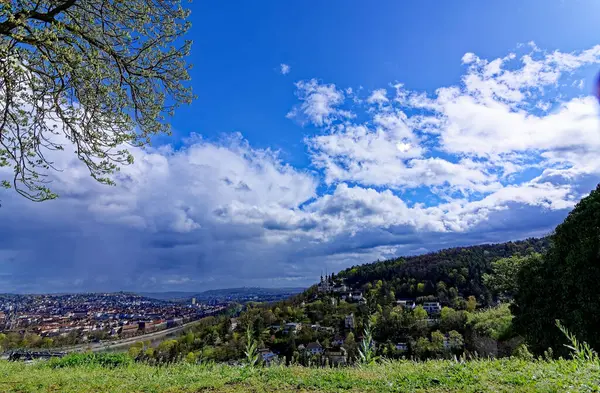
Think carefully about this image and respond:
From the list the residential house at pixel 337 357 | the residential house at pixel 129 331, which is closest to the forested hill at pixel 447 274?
the residential house at pixel 337 357

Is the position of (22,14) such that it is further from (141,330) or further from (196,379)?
(141,330)

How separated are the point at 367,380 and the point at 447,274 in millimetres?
92286

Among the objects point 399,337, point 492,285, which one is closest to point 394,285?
point 399,337

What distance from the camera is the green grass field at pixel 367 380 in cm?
418

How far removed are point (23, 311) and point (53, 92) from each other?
10952 centimetres

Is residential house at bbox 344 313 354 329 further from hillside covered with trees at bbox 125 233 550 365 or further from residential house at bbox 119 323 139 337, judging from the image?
residential house at bbox 119 323 139 337

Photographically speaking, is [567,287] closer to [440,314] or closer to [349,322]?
[440,314]

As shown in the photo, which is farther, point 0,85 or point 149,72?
point 149,72

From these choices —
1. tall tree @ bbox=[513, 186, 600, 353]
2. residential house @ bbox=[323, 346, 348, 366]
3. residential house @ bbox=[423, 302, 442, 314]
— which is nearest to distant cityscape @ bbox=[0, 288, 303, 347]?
residential house @ bbox=[323, 346, 348, 366]

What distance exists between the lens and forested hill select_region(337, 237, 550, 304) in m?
78.8

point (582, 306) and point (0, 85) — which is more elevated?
point (0, 85)

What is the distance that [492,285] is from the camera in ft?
99.6

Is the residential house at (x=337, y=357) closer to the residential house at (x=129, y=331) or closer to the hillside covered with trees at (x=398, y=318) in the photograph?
the hillside covered with trees at (x=398, y=318)

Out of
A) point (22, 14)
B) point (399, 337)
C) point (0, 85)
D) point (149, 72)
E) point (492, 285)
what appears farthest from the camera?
point (399, 337)
